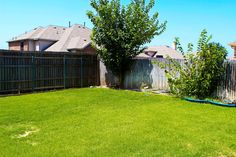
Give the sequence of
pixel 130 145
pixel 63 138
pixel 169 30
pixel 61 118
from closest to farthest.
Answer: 1. pixel 130 145
2. pixel 63 138
3. pixel 61 118
4. pixel 169 30

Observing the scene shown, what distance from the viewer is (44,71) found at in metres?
12.9

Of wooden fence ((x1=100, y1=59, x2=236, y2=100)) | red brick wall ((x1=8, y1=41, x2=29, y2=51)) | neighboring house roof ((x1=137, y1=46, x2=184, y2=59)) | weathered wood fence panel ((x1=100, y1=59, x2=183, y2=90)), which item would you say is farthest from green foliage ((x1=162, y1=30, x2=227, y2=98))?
red brick wall ((x1=8, y1=41, x2=29, y2=51))

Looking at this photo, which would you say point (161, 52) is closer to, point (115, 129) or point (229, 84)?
point (229, 84)

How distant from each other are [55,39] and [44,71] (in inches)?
614

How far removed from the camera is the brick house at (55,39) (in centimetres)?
2430

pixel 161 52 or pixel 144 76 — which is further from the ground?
pixel 161 52

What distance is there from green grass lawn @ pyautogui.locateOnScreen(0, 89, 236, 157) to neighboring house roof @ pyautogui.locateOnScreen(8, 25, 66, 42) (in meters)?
19.5

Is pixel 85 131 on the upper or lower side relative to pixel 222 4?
lower

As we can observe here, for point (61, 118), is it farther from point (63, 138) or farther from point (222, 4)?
point (222, 4)

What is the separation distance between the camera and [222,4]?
12977 mm

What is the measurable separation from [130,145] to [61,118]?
274 centimetres

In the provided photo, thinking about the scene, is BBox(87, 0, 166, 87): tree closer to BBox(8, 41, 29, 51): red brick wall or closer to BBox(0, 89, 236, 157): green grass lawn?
BBox(0, 89, 236, 157): green grass lawn


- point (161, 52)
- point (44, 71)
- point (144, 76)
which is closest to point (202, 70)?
point (144, 76)

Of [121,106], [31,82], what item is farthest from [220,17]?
[31,82]
